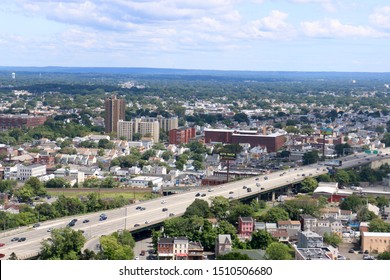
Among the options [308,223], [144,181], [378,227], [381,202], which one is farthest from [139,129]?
[378,227]

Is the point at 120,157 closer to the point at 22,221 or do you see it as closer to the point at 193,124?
the point at 22,221

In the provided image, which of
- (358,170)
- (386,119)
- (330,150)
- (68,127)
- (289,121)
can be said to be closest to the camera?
(358,170)

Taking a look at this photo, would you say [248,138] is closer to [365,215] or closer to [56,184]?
[56,184]

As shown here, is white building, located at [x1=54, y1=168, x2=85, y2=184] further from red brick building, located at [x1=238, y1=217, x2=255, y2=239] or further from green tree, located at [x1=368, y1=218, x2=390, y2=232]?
green tree, located at [x1=368, y1=218, x2=390, y2=232]

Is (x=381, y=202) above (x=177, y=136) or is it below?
above

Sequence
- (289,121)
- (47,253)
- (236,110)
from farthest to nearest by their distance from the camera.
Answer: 1. (236,110)
2. (289,121)
3. (47,253)

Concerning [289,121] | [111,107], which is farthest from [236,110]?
[111,107]
